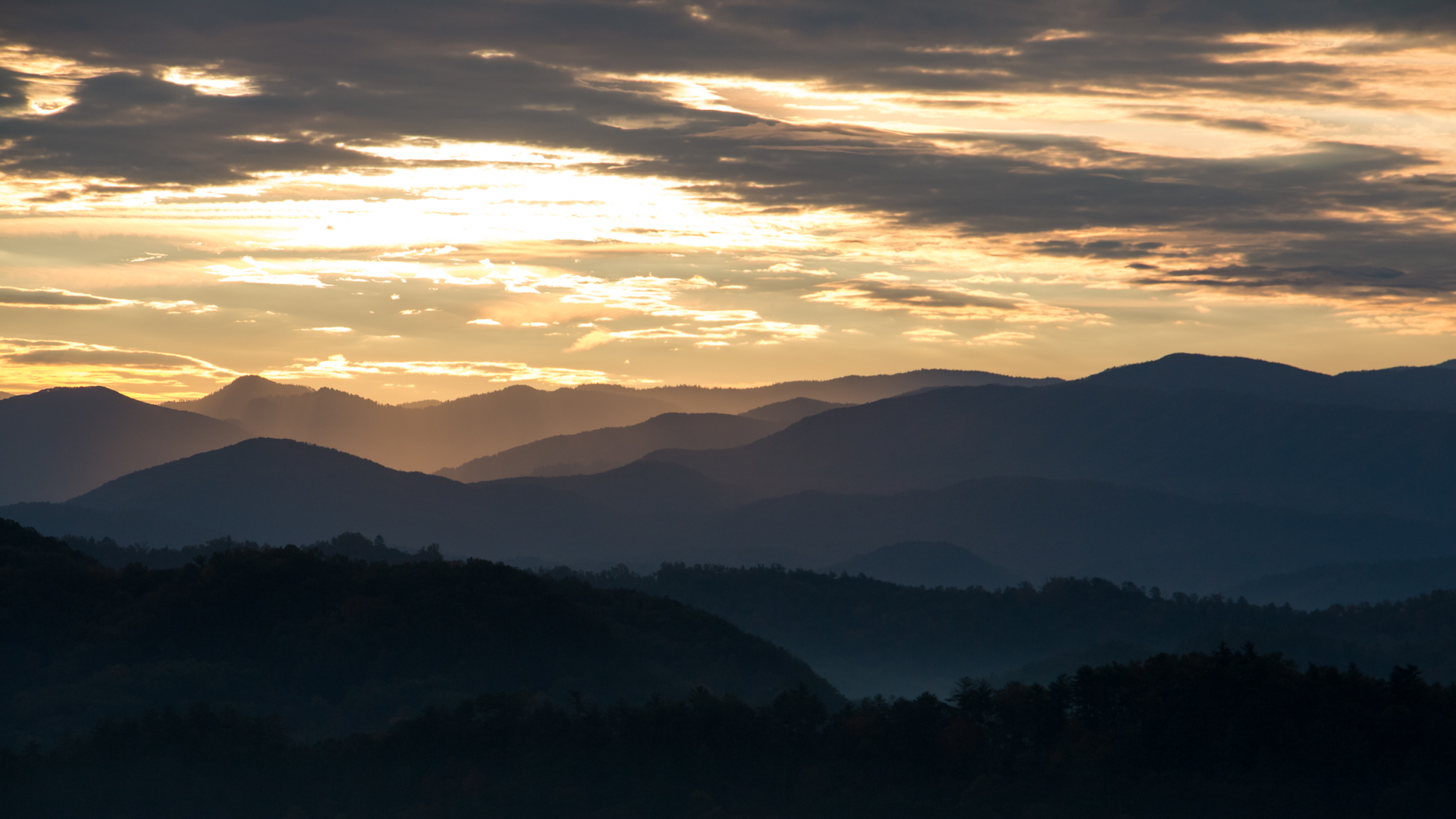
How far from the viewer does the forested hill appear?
12825 centimetres

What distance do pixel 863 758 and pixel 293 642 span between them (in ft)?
237

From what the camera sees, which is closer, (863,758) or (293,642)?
(863,758)

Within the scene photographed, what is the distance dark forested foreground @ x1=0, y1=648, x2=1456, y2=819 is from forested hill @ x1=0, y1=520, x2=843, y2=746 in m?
20.4

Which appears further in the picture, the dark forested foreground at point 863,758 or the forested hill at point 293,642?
the forested hill at point 293,642

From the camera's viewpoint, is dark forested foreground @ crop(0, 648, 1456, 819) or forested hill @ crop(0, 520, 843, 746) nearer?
dark forested foreground @ crop(0, 648, 1456, 819)

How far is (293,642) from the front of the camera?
463 ft

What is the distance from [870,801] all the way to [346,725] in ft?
197

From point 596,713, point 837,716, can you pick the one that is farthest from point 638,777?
point 837,716

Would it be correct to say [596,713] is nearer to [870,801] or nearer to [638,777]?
[638,777]

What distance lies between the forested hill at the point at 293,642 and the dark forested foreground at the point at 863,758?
66.9 ft

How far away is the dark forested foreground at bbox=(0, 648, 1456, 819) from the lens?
282 ft

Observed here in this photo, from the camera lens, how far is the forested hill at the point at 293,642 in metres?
128

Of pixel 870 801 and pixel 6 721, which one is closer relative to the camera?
pixel 870 801

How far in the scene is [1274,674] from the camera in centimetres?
9381
